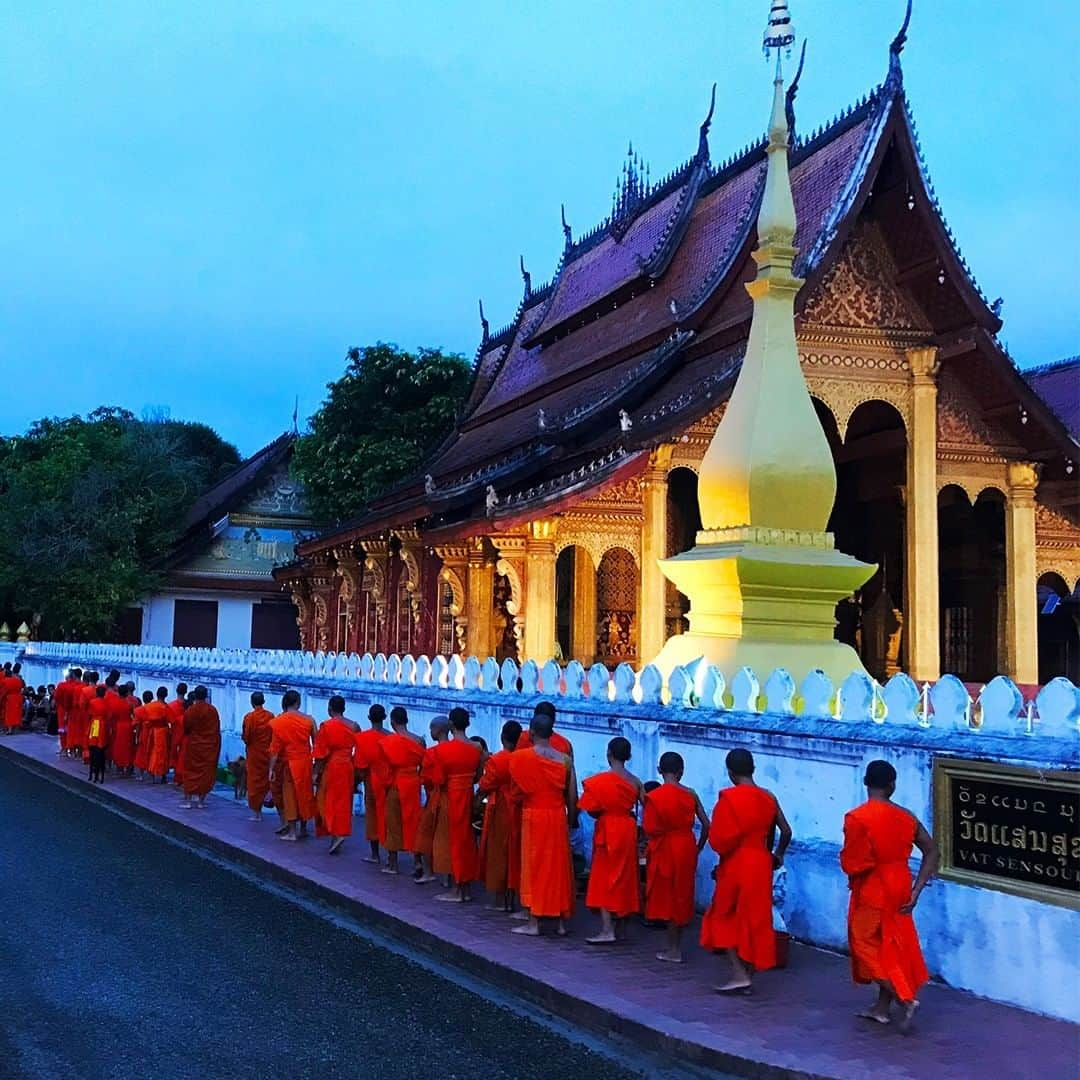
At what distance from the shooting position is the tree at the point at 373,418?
28.2 meters

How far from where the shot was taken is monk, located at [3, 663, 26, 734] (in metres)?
20.3

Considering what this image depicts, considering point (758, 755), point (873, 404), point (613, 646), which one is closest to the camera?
point (758, 755)

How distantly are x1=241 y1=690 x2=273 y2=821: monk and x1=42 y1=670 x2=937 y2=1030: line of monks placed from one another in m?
0.34

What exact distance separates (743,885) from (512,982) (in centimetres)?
127

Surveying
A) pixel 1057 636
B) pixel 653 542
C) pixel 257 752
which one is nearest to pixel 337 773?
pixel 257 752

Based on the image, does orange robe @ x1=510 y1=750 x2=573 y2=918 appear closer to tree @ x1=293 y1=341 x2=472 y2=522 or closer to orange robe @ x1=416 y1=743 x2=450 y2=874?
orange robe @ x1=416 y1=743 x2=450 y2=874

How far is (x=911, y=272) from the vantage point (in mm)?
13594

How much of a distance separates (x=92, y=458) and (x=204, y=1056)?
25.2m

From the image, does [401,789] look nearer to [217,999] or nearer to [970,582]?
[217,999]

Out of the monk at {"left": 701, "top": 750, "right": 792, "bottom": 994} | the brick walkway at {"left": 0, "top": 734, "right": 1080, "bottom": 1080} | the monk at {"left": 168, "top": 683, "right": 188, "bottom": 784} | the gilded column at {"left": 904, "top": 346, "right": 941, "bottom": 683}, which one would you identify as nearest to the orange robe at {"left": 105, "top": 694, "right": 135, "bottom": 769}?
the monk at {"left": 168, "top": 683, "right": 188, "bottom": 784}

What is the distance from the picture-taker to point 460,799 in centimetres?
758

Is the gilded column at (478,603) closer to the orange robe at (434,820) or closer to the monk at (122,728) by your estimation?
the monk at (122,728)

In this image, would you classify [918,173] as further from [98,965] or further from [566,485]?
[98,965]

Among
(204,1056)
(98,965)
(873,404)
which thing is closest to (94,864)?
(98,965)
